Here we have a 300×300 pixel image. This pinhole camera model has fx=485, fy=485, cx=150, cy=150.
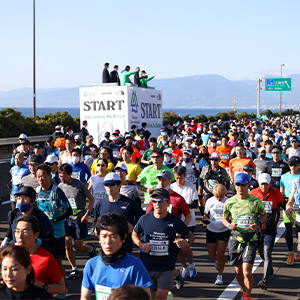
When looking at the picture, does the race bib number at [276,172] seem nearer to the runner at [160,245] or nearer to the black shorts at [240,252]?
the black shorts at [240,252]

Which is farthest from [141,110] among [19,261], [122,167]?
[19,261]

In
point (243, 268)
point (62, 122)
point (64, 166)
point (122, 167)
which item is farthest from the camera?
point (62, 122)

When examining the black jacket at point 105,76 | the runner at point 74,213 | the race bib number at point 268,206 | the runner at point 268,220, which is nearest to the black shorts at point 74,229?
the runner at point 74,213

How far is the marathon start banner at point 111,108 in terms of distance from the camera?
22828 millimetres

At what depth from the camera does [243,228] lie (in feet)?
20.8

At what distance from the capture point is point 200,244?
952 cm

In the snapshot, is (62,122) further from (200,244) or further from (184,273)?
(184,273)

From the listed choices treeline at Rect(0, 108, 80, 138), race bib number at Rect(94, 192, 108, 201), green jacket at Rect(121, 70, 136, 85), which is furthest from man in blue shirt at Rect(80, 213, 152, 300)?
treeline at Rect(0, 108, 80, 138)

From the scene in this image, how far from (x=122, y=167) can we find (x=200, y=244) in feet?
8.80

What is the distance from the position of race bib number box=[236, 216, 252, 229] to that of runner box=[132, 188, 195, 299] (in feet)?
4.13

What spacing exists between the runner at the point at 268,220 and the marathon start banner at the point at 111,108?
15.8 m

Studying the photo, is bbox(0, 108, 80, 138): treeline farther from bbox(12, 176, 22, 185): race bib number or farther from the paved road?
the paved road

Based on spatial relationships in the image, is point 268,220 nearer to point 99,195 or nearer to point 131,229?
point 131,229

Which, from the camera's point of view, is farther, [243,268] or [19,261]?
[243,268]
